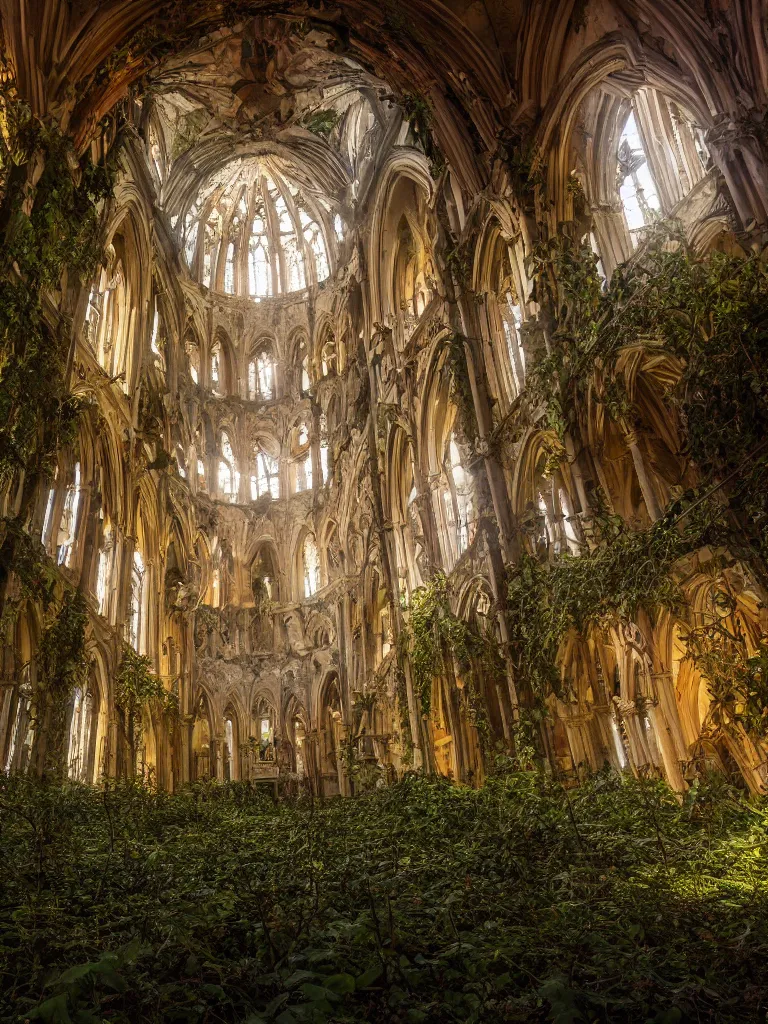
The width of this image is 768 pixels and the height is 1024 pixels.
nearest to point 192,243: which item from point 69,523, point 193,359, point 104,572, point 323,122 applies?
point 193,359

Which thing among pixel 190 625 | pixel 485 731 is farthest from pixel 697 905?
pixel 190 625

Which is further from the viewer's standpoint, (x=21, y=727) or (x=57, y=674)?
(x=57, y=674)

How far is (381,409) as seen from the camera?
946 inches

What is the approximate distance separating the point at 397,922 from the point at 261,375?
31.8 meters

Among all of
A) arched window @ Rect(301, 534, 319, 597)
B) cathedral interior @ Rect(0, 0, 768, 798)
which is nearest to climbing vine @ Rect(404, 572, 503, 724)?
cathedral interior @ Rect(0, 0, 768, 798)

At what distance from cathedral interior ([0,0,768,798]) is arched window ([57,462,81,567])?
0.26 ft

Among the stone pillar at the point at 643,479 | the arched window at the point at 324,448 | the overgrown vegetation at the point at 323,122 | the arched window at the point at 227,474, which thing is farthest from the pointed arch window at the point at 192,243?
the stone pillar at the point at 643,479

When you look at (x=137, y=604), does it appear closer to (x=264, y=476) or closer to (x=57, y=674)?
(x=57, y=674)

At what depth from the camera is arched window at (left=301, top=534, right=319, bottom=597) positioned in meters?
30.6

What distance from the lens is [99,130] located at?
61.4 feet

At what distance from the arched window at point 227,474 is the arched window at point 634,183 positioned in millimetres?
20696

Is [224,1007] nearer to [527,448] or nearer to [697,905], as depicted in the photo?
[697,905]

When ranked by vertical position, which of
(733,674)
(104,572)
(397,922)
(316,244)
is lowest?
(397,922)

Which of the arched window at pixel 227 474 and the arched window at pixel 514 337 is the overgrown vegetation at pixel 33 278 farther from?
the arched window at pixel 227 474
